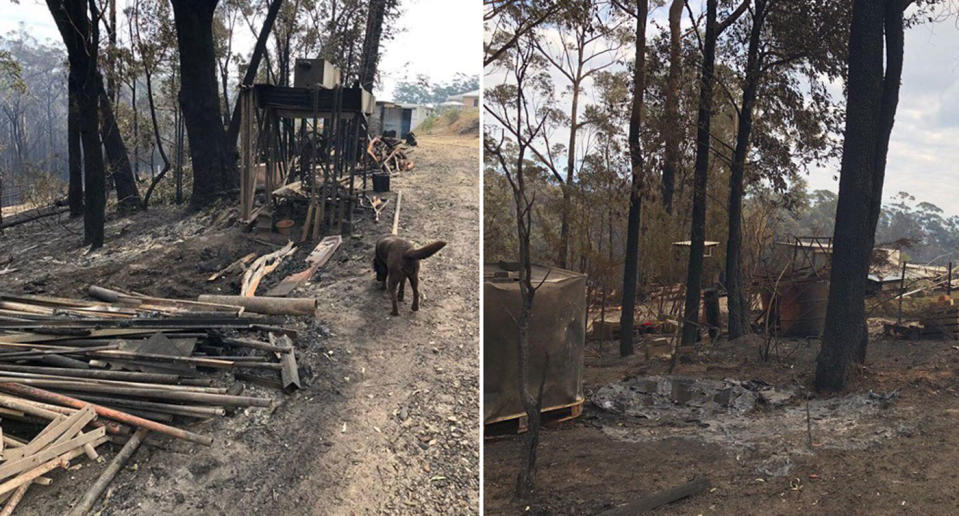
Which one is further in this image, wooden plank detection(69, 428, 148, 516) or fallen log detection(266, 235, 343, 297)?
fallen log detection(266, 235, 343, 297)

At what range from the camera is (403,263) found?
708 centimetres

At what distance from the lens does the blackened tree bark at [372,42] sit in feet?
56.1

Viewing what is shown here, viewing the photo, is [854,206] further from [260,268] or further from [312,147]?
[312,147]

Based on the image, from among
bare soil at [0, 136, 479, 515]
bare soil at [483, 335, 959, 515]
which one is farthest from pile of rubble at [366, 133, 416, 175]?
bare soil at [483, 335, 959, 515]

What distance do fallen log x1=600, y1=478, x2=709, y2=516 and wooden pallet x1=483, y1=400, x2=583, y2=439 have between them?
1613 millimetres

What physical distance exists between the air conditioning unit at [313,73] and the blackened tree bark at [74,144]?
345cm

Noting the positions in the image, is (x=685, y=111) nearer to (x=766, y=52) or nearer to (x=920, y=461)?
(x=766, y=52)

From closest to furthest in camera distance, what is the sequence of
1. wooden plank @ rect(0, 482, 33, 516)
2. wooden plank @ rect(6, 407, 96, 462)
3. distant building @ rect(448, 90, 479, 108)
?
wooden plank @ rect(0, 482, 33, 516) < wooden plank @ rect(6, 407, 96, 462) < distant building @ rect(448, 90, 479, 108)

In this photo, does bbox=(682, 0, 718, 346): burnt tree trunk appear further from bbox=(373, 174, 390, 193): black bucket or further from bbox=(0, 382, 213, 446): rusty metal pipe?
bbox=(0, 382, 213, 446): rusty metal pipe

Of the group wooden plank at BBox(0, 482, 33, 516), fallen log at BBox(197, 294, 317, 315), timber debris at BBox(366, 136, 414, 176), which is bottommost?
wooden plank at BBox(0, 482, 33, 516)

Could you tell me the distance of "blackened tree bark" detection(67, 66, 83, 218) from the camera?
10891mm

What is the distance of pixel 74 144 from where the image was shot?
1261 cm

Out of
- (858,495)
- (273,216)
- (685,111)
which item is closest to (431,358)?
(858,495)

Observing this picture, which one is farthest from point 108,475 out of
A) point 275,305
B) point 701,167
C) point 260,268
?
point 701,167
